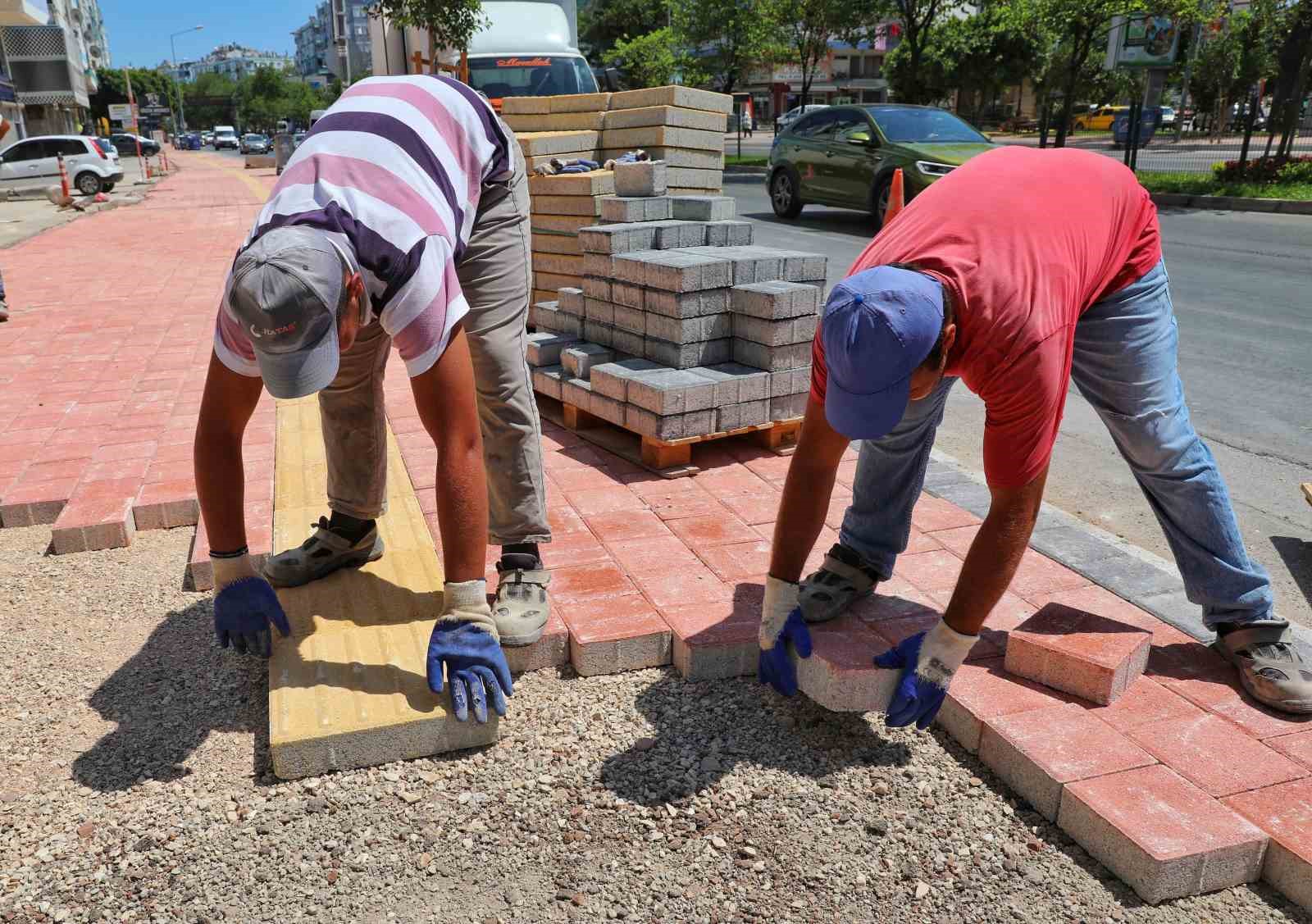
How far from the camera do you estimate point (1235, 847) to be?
6.91ft

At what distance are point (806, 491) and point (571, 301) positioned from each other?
3.04 metres

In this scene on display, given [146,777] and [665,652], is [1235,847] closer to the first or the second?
[665,652]

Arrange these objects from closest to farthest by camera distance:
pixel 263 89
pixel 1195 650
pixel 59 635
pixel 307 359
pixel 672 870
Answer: pixel 307 359 < pixel 672 870 < pixel 1195 650 < pixel 59 635 < pixel 263 89

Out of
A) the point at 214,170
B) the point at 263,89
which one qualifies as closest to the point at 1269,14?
the point at 214,170

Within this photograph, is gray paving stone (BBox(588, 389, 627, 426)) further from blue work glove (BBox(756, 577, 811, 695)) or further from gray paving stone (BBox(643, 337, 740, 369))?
blue work glove (BBox(756, 577, 811, 695))

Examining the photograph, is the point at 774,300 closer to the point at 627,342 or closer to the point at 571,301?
the point at 627,342

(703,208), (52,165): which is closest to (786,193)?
(703,208)

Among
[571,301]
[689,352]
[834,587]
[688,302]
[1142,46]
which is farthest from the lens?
[1142,46]

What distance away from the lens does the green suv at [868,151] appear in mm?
11625

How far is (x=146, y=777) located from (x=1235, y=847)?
2.60 metres

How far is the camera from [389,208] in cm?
222

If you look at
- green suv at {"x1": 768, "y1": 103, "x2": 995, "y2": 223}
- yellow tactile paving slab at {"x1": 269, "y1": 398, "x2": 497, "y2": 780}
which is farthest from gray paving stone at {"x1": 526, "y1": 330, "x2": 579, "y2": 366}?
green suv at {"x1": 768, "y1": 103, "x2": 995, "y2": 223}

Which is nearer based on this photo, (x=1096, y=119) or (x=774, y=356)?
(x=774, y=356)

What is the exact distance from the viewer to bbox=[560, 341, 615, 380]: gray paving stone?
4723mm
